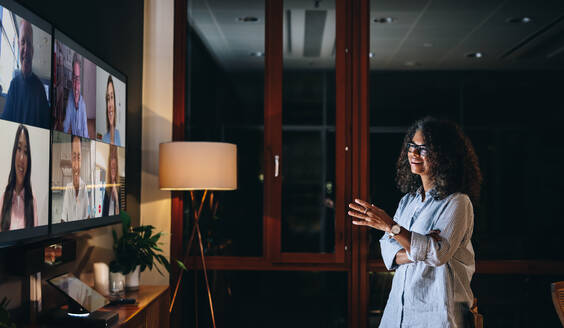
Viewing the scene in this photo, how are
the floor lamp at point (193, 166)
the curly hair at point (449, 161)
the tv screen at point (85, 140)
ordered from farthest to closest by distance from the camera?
1. the floor lamp at point (193, 166)
2. the curly hair at point (449, 161)
3. the tv screen at point (85, 140)

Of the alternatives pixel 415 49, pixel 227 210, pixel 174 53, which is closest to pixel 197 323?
pixel 227 210

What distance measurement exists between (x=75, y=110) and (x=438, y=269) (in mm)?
1978

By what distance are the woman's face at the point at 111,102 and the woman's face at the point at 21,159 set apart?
0.92 meters

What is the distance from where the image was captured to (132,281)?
2912 millimetres

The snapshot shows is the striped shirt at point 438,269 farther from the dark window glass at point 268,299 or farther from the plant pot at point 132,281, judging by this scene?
the plant pot at point 132,281

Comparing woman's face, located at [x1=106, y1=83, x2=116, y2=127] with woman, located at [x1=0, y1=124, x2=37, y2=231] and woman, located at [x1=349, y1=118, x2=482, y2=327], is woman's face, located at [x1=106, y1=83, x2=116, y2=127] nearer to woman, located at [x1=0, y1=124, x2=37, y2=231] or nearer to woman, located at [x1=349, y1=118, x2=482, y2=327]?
woman, located at [x1=0, y1=124, x2=37, y2=231]

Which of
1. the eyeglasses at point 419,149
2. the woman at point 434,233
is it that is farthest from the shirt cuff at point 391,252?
the eyeglasses at point 419,149

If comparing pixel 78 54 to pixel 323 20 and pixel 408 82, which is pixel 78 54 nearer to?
pixel 323 20

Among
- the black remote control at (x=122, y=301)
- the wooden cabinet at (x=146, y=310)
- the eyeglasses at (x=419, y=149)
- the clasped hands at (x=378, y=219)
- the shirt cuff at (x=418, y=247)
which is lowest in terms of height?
the wooden cabinet at (x=146, y=310)

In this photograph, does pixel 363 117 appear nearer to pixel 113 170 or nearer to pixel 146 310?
pixel 113 170

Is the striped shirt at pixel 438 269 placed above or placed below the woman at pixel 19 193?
below

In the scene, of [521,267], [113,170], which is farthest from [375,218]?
[521,267]

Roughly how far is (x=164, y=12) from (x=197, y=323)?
2.38m

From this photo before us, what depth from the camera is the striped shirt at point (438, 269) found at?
2318mm
